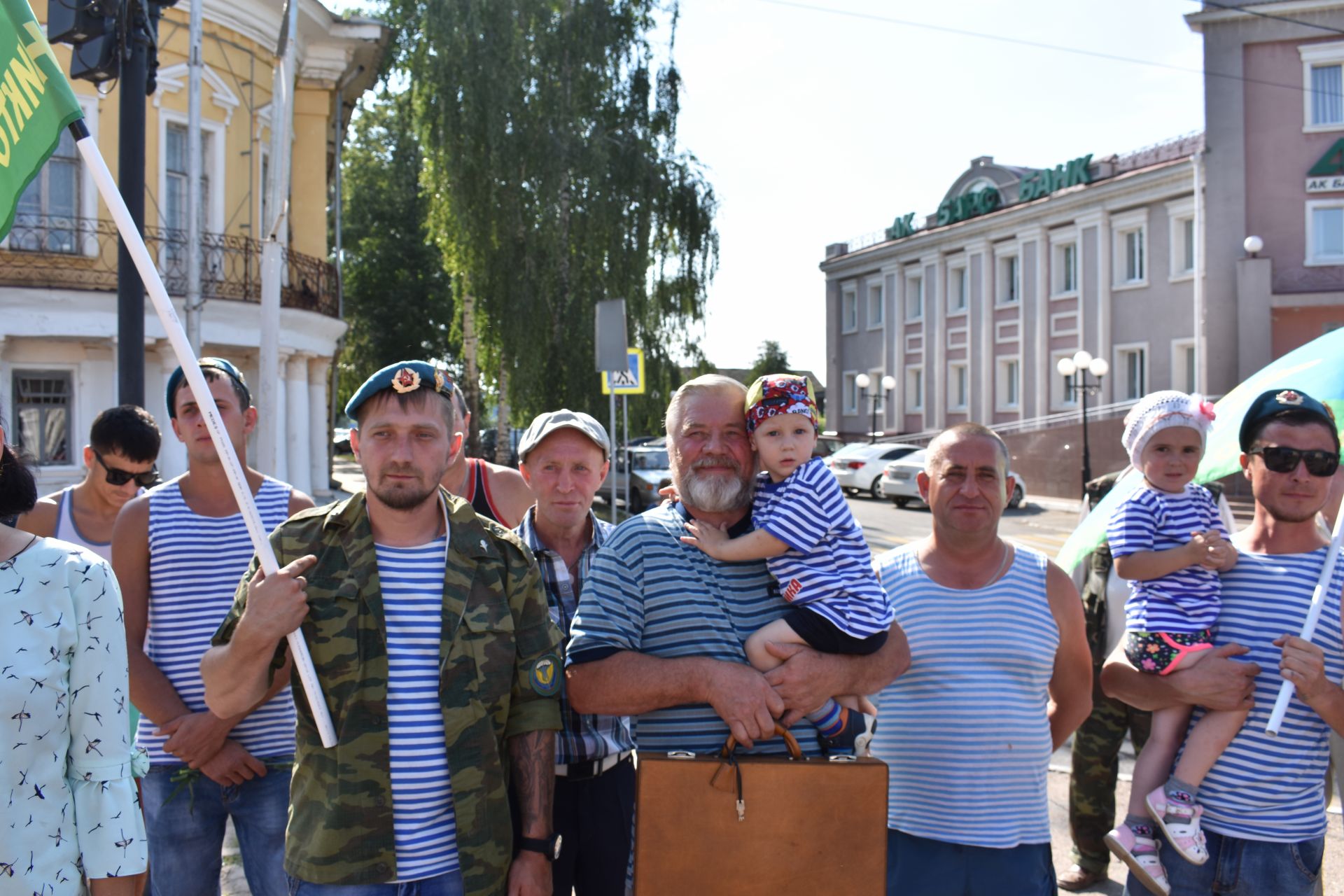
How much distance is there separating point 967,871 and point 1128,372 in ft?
106

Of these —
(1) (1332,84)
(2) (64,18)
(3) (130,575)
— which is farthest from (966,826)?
(1) (1332,84)

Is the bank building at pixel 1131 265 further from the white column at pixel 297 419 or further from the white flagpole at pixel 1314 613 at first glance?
the white flagpole at pixel 1314 613

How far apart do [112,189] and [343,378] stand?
109 ft

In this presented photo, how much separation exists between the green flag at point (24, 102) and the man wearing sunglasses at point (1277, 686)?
3.45m

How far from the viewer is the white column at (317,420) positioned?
21031 mm

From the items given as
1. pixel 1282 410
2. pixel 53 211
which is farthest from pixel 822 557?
pixel 53 211

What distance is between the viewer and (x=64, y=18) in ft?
18.0

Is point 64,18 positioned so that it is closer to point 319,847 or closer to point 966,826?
point 319,847

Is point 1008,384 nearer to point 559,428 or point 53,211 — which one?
point 53,211

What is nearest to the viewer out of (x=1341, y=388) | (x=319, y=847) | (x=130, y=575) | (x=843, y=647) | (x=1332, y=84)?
(x=319, y=847)

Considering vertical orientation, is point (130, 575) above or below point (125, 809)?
above

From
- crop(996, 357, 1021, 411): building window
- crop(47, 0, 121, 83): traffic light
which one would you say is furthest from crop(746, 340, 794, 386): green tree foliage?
crop(47, 0, 121, 83): traffic light

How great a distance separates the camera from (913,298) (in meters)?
41.7

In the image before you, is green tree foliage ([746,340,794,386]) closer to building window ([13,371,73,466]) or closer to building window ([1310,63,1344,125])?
building window ([1310,63,1344,125])
